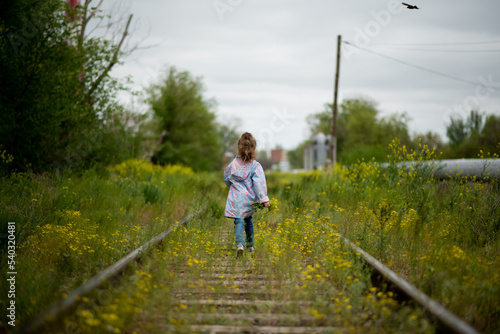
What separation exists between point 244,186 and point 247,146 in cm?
61

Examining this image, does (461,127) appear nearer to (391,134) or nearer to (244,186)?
(391,134)

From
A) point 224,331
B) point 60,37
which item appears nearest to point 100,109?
point 60,37

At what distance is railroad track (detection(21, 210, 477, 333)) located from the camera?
2.96 metres

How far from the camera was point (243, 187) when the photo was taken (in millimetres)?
5668

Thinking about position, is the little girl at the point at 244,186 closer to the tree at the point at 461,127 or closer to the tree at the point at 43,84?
the tree at the point at 43,84

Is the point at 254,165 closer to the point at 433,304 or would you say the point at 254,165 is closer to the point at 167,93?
the point at 433,304

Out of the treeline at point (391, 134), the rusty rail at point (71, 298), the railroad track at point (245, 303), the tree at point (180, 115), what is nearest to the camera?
the rusty rail at point (71, 298)

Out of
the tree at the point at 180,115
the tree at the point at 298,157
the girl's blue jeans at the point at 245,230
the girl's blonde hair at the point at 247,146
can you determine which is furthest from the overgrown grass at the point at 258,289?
the tree at the point at 298,157

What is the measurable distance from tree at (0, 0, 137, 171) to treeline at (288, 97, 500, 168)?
30.6 ft

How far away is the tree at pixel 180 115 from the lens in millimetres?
31531

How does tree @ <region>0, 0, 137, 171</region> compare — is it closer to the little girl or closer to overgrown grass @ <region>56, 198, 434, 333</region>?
overgrown grass @ <region>56, 198, 434, 333</region>

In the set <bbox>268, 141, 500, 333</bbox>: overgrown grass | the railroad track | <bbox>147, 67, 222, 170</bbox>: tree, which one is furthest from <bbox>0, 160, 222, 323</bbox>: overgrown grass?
<bbox>147, 67, 222, 170</bbox>: tree

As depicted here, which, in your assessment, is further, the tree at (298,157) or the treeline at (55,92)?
the tree at (298,157)

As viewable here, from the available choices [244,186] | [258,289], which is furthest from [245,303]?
[244,186]
